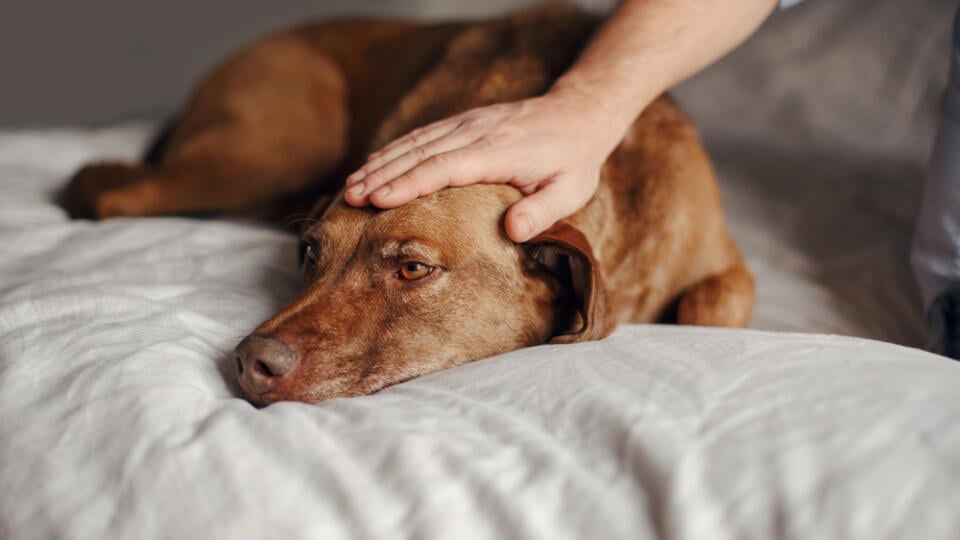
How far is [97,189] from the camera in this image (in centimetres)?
281

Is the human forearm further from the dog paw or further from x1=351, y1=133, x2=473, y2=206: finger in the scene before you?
the dog paw

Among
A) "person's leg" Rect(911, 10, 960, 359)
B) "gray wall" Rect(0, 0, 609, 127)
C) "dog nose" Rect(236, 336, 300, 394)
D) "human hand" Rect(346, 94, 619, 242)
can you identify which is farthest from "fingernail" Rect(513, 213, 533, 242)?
"gray wall" Rect(0, 0, 609, 127)

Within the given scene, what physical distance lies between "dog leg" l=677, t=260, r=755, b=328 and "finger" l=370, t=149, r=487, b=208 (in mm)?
→ 792

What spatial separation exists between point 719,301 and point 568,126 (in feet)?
2.23

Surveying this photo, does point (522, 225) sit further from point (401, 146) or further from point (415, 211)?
point (401, 146)

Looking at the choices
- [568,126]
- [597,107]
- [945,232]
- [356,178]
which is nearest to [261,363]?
[356,178]

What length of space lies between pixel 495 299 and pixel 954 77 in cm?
125

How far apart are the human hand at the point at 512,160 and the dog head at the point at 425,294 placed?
0.14 feet

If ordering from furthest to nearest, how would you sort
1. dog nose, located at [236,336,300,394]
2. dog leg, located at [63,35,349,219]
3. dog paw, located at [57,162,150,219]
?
dog leg, located at [63,35,349,219] < dog paw, located at [57,162,150,219] < dog nose, located at [236,336,300,394]

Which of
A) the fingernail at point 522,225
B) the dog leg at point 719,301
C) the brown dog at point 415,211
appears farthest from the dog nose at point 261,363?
the dog leg at point 719,301

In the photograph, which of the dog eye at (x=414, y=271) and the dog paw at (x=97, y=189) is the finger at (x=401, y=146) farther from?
the dog paw at (x=97, y=189)

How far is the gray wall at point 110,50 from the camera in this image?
438cm

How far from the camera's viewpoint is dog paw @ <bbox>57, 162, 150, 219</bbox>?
9.02 feet

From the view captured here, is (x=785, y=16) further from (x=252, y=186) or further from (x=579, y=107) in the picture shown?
(x=252, y=186)
